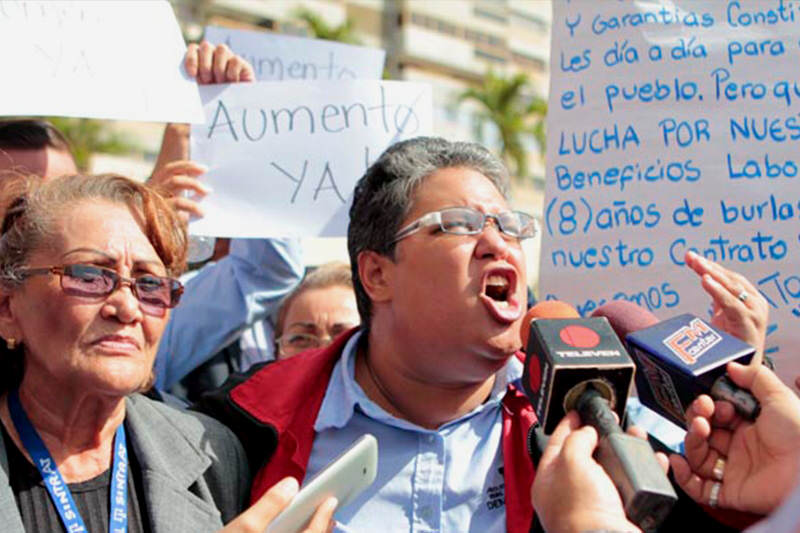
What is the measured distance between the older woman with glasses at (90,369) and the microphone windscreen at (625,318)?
111cm

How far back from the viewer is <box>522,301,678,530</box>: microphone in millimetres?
A: 1813

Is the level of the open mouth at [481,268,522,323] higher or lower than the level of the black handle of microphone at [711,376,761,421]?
higher

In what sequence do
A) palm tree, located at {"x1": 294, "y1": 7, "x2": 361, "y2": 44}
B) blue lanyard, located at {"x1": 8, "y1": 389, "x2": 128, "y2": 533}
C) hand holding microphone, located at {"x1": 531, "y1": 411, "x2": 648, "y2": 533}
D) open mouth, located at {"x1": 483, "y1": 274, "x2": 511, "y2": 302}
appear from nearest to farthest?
hand holding microphone, located at {"x1": 531, "y1": 411, "x2": 648, "y2": 533}, blue lanyard, located at {"x1": 8, "y1": 389, "x2": 128, "y2": 533}, open mouth, located at {"x1": 483, "y1": 274, "x2": 511, "y2": 302}, palm tree, located at {"x1": 294, "y1": 7, "x2": 361, "y2": 44}

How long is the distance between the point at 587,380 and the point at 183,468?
128 centimetres

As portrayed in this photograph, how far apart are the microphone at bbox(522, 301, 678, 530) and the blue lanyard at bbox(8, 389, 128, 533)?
1104mm

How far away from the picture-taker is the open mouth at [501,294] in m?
2.89

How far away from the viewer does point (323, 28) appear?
38750 millimetres

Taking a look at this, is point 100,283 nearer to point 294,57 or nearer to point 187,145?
point 187,145

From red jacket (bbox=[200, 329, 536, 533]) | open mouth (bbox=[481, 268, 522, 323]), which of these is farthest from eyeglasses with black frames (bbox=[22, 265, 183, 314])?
open mouth (bbox=[481, 268, 522, 323])

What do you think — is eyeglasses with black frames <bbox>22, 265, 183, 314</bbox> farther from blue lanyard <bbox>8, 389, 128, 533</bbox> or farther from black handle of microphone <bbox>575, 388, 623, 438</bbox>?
black handle of microphone <bbox>575, 388, 623, 438</bbox>

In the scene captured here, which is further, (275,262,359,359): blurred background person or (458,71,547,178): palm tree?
(458,71,547,178): palm tree

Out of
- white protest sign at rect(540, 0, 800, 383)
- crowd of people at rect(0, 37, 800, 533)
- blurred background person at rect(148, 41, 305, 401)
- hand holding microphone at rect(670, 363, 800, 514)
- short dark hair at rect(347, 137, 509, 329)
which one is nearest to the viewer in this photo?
hand holding microphone at rect(670, 363, 800, 514)

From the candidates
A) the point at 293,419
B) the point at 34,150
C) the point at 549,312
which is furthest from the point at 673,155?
the point at 34,150

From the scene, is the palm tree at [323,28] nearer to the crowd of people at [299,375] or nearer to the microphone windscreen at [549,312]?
the crowd of people at [299,375]
